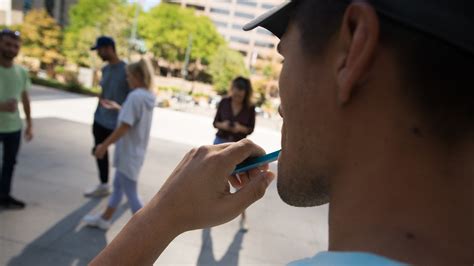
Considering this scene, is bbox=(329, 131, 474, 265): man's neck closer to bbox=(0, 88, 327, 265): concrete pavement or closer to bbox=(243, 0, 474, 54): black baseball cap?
bbox=(243, 0, 474, 54): black baseball cap

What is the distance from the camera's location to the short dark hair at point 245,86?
4.69 meters

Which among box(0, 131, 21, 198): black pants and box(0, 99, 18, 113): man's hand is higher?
box(0, 99, 18, 113): man's hand

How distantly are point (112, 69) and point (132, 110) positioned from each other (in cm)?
113

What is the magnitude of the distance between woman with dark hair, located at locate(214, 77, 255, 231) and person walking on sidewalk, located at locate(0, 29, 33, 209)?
2.35 meters

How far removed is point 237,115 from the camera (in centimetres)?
471

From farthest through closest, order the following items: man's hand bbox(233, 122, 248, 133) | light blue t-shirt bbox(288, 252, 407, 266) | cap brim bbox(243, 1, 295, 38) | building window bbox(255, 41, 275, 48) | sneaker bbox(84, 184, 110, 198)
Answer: building window bbox(255, 41, 275, 48)
sneaker bbox(84, 184, 110, 198)
man's hand bbox(233, 122, 248, 133)
cap brim bbox(243, 1, 295, 38)
light blue t-shirt bbox(288, 252, 407, 266)

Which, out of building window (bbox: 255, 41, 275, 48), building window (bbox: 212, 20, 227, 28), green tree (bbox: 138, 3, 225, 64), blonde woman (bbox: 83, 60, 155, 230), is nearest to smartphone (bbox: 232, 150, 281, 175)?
blonde woman (bbox: 83, 60, 155, 230)

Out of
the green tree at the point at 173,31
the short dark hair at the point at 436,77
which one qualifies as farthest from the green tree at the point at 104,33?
the short dark hair at the point at 436,77

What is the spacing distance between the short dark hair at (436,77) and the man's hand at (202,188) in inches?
18.2

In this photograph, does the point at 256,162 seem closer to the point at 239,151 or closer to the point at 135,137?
the point at 239,151

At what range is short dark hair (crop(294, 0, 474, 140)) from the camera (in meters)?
0.66

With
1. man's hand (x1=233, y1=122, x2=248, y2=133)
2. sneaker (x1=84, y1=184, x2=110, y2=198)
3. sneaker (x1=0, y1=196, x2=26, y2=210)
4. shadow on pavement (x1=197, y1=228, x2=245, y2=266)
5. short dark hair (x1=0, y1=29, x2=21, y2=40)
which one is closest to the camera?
shadow on pavement (x1=197, y1=228, x2=245, y2=266)

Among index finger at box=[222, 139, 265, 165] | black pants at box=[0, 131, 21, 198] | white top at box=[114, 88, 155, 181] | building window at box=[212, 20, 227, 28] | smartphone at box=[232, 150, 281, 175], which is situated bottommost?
black pants at box=[0, 131, 21, 198]

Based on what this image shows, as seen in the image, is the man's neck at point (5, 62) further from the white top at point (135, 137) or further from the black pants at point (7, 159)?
the white top at point (135, 137)
